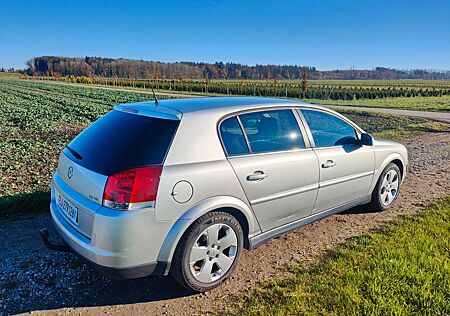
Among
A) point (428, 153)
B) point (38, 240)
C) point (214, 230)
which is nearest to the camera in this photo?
point (214, 230)

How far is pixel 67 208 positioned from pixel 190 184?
113cm

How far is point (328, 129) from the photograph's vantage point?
4.15 metres

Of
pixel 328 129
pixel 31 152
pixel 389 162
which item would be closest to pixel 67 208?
pixel 328 129

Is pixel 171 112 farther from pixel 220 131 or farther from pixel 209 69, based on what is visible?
pixel 209 69

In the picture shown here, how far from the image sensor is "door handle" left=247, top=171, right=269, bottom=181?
3019 mm

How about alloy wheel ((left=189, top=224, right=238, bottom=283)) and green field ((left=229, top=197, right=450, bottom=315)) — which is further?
alloy wheel ((left=189, top=224, right=238, bottom=283))

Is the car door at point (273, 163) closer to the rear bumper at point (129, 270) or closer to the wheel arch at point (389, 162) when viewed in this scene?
the rear bumper at point (129, 270)

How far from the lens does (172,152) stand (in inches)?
104

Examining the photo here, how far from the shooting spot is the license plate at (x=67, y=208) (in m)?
2.73

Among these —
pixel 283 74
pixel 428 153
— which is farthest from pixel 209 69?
pixel 428 153

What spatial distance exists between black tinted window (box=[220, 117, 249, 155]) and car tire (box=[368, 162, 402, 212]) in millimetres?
2474

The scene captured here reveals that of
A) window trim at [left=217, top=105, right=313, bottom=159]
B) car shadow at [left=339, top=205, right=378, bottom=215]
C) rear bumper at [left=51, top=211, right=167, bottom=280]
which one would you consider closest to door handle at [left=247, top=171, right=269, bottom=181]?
window trim at [left=217, top=105, right=313, bottom=159]

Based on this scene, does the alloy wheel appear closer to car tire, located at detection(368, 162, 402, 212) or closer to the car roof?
the car roof

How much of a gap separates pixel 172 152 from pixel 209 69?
126m
